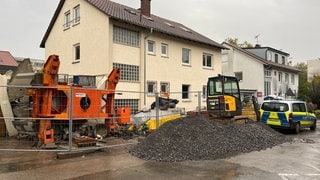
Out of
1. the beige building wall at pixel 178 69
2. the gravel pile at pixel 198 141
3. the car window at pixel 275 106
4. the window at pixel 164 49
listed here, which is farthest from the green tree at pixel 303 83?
the gravel pile at pixel 198 141

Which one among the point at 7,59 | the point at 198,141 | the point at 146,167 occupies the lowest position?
the point at 146,167

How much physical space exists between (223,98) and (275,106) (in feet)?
12.4

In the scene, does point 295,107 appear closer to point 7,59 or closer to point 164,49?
point 164,49

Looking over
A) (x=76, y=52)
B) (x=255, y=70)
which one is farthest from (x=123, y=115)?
(x=255, y=70)

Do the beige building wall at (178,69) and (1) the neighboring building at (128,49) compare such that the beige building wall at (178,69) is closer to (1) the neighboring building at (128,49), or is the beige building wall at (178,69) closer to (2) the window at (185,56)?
(1) the neighboring building at (128,49)

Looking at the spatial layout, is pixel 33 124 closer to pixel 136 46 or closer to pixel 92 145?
pixel 92 145

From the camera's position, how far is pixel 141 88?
21109 millimetres

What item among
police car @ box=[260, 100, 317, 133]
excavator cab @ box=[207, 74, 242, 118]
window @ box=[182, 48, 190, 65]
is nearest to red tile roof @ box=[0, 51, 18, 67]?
window @ box=[182, 48, 190, 65]

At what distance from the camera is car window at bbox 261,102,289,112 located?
1636 cm

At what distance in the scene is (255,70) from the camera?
3869 cm

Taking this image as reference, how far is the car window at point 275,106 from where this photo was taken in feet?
53.7

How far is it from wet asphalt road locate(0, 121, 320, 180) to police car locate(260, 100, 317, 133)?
20.5ft

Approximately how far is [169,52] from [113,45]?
5.50 m

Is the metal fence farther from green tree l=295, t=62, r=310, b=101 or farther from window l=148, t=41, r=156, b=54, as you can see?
green tree l=295, t=62, r=310, b=101
